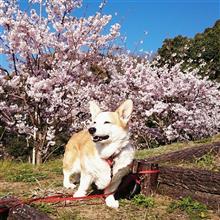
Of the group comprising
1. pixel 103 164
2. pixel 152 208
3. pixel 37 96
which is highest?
pixel 37 96

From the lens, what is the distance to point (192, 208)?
14.5ft

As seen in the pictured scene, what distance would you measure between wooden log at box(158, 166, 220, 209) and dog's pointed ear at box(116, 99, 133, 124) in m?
1.00

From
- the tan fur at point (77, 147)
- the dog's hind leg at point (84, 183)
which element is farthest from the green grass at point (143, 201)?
the tan fur at point (77, 147)

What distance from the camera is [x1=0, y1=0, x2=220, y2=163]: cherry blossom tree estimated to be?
927 cm

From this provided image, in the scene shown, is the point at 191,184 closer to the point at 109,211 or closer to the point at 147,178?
the point at 147,178

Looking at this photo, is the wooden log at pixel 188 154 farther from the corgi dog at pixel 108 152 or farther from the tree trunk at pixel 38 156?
the tree trunk at pixel 38 156

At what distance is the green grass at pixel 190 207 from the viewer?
167 inches

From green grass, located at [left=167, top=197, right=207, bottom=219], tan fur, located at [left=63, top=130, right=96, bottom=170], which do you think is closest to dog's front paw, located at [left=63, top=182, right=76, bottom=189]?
tan fur, located at [left=63, top=130, right=96, bottom=170]

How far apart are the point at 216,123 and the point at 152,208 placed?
789 cm

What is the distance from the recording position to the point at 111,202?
4.51m

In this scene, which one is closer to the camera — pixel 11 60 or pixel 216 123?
pixel 11 60

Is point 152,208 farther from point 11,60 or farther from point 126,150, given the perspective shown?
point 11,60

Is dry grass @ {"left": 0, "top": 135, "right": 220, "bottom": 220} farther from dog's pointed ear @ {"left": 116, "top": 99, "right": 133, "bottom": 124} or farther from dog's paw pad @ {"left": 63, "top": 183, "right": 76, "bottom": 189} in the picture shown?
dog's pointed ear @ {"left": 116, "top": 99, "right": 133, "bottom": 124}

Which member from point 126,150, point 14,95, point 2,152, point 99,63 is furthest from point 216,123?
point 126,150
